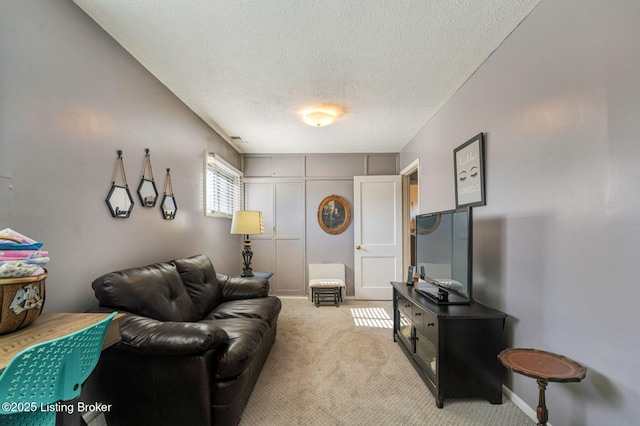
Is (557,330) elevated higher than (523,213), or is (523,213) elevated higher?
(523,213)

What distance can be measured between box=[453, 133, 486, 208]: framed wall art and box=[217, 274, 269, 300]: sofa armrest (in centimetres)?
217

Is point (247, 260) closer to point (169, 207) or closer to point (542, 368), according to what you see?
point (169, 207)

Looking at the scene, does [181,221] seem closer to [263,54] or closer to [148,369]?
[148,369]

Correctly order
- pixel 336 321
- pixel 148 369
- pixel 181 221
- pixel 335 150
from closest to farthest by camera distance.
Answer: pixel 148 369 → pixel 181 221 → pixel 336 321 → pixel 335 150

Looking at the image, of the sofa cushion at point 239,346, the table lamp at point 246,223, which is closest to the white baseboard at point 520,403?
the sofa cushion at point 239,346

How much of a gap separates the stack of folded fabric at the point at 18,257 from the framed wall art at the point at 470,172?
8.65 feet

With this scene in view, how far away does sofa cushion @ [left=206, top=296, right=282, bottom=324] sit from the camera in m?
2.28

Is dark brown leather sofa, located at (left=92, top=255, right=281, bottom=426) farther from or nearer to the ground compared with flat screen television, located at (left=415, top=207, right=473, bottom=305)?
nearer to the ground

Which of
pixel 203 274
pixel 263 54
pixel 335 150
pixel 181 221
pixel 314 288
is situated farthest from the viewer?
pixel 335 150

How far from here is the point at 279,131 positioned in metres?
3.64

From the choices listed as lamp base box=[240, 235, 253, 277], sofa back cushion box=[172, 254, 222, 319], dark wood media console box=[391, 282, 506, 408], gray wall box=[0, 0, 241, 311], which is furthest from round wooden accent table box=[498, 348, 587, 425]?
lamp base box=[240, 235, 253, 277]

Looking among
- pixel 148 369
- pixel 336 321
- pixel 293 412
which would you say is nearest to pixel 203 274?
pixel 148 369

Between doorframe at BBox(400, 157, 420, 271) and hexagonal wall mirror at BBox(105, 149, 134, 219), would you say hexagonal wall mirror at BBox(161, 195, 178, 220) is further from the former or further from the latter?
doorframe at BBox(400, 157, 420, 271)

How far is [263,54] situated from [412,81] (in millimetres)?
1329
